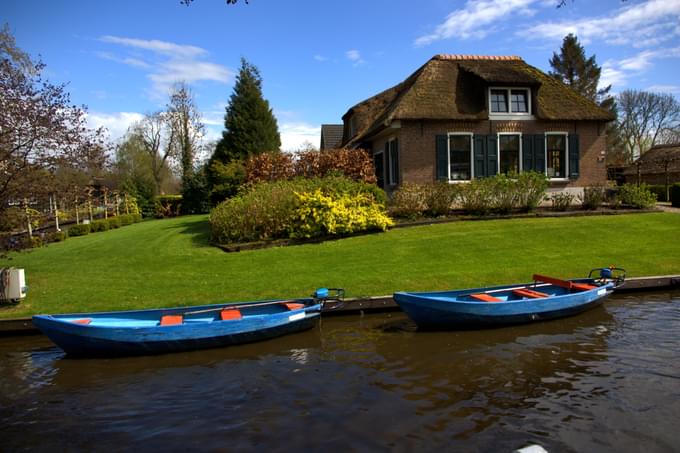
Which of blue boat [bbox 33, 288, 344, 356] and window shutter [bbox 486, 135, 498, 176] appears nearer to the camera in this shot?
blue boat [bbox 33, 288, 344, 356]

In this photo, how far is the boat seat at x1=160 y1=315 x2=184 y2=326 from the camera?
8659mm

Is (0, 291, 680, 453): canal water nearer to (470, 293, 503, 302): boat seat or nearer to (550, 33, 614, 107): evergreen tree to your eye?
(470, 293, 503, 302): boat seat

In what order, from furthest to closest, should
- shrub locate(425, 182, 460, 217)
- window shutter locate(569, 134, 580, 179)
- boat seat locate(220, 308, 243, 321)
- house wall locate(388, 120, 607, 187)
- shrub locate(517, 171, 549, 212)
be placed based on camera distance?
window shutter locate(569, 134, 580, 179), house wall locate(388, 120, 607, 187), shrub locate(517, 171, 549, 212), shrub locate(425, 182, 460, 217), boat seat locate(220, 308, 243, 321)

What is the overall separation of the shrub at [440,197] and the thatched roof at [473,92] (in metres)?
3.62

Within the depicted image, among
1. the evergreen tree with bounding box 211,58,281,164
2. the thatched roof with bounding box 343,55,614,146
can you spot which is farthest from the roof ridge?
the evergreen tree with bounding box 211,58,281,164

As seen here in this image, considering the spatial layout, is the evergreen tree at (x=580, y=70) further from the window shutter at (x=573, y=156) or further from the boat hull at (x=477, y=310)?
the boat hull at (x=477, y=310)

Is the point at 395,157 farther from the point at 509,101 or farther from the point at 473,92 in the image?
the point at 509,101

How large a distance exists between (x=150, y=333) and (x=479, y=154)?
1612 cm

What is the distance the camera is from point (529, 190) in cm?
1842

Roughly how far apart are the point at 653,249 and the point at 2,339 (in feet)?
52.0

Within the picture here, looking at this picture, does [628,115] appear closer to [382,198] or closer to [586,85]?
[586,85]

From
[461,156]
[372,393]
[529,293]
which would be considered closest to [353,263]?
[529,293]

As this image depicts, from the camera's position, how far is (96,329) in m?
7.89

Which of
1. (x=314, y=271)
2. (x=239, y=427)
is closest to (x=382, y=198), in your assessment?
(x=314, y=271)
